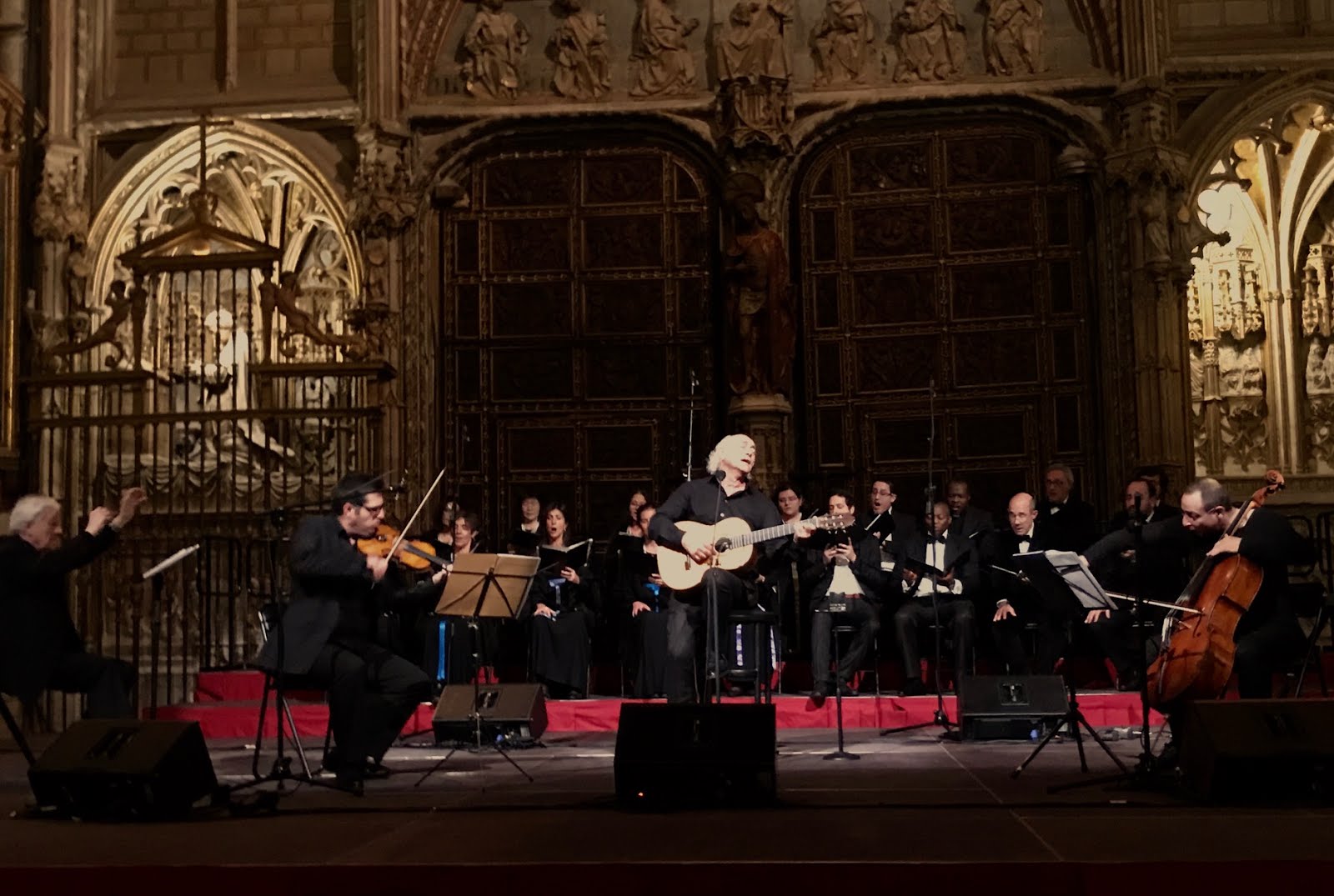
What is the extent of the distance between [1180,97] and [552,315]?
18.3 feet

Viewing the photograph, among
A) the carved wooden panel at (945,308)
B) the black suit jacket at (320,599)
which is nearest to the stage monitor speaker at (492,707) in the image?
the black suit jacket at (320,599)

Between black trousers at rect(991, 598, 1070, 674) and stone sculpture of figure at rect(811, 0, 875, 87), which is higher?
stone sculpture of figure at rect(811, 0, 875, 87)

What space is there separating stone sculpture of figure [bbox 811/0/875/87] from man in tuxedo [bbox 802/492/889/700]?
176 inches

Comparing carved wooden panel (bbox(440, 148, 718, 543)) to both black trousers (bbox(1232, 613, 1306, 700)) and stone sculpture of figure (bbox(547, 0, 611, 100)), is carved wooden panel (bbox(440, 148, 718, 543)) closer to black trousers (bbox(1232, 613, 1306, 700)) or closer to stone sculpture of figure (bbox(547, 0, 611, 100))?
stone sculpture of figure (bbox(547, 0, 611, 100))

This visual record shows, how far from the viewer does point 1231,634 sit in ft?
20.9

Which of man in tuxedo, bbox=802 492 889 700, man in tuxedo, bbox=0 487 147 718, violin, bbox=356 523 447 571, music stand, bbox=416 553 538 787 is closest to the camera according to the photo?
man in tuxedo, bbox=0 487 147 718

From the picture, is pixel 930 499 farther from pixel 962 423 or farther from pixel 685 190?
pixel 685 190

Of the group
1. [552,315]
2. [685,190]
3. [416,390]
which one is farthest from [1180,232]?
[416,390]

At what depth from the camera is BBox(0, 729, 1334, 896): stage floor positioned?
450cm

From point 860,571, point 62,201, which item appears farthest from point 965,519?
point 62,201

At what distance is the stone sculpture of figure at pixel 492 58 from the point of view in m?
13.4

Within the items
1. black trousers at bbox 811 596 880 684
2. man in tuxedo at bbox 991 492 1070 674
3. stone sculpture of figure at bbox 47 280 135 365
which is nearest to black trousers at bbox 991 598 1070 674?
man in tuxedo at bbox 991 492 1070 674

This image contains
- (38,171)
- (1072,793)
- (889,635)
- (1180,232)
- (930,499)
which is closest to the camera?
(1072,793)

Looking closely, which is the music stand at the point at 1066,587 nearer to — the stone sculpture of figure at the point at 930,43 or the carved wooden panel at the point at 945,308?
the carved wooden panel at the point at 945,308
